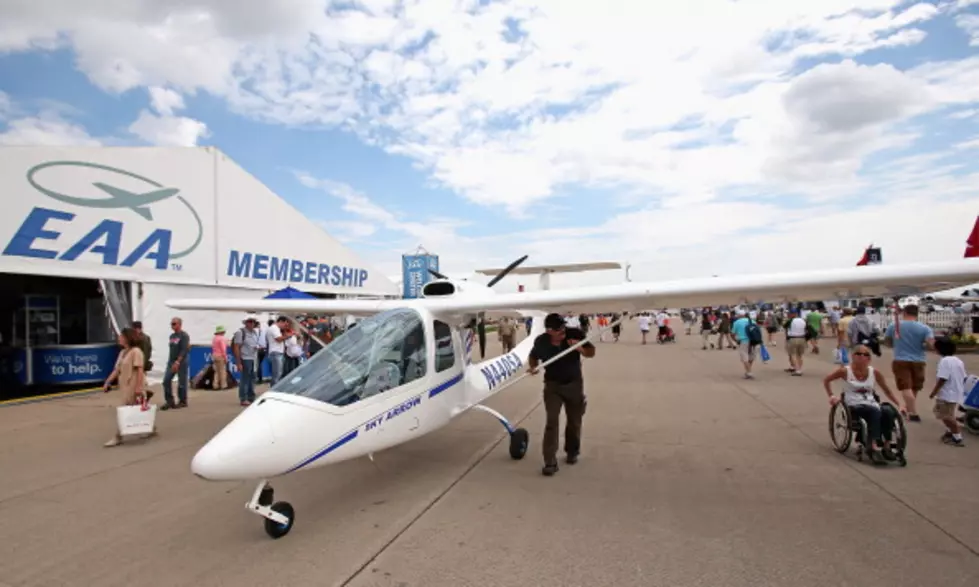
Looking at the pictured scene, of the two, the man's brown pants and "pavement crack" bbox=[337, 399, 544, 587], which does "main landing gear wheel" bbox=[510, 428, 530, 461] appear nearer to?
"pavement crack" bbox=[337, 399, 544, 587]

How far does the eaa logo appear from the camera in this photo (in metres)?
9.91

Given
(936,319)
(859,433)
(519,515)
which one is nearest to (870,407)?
(859,433)

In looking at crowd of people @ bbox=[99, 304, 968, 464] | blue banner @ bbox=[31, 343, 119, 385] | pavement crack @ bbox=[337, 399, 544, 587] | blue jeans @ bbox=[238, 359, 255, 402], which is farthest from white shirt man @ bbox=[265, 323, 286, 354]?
pavement crack @ bbox=[337, 399, 544, 587]

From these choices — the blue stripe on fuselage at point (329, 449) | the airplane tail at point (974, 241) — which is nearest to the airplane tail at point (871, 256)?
the airplane tail at point (974, 241)

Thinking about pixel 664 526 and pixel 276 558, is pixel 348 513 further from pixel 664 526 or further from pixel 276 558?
pixel 664 526

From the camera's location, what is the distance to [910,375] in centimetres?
683

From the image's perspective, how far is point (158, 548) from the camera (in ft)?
11.9

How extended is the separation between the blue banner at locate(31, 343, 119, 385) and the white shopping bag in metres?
7.02

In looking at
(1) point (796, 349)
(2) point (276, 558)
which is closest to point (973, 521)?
(2) point (276, 558)

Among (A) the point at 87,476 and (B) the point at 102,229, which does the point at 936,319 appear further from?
(B) the point at 102,229

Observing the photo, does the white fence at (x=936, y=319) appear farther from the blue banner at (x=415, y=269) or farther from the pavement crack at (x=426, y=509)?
the pavement crack at (x=426, y=509)

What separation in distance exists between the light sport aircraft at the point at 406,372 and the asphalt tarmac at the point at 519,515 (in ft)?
1.78

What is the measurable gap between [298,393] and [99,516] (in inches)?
86.5

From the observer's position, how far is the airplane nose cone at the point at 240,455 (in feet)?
10.8
